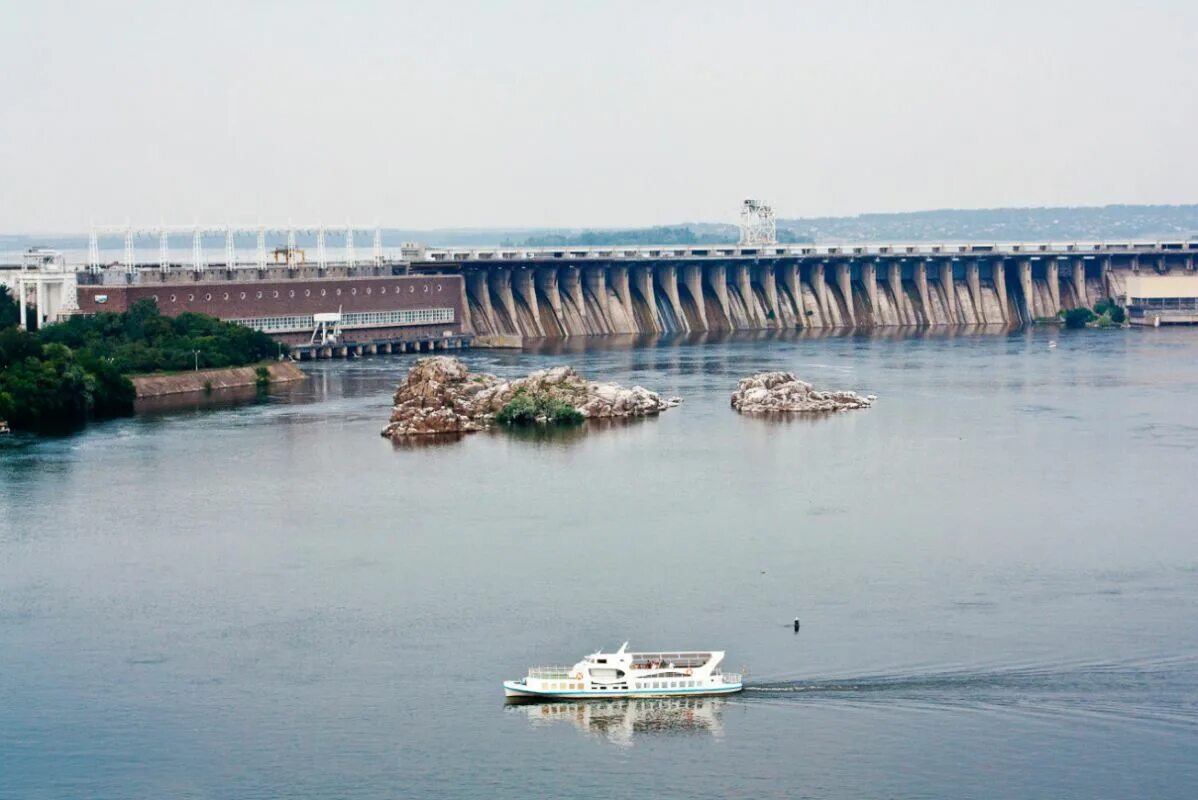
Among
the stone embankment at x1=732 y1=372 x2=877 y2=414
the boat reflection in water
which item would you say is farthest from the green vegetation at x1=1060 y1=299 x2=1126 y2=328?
the boat reflection in water

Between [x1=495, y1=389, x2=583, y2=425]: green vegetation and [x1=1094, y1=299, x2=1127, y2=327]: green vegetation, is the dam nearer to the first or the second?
[x1=1094, y1=299, x2=1127, y2=327]: green vegetation

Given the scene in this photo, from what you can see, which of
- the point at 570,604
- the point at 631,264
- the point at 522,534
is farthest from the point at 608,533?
the point at 631,264

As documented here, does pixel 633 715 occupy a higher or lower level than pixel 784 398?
lower

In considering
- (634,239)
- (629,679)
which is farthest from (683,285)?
(634,239)

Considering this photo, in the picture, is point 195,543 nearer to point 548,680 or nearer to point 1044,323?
point 548,680

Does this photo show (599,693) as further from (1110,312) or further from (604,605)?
(1110,312)
